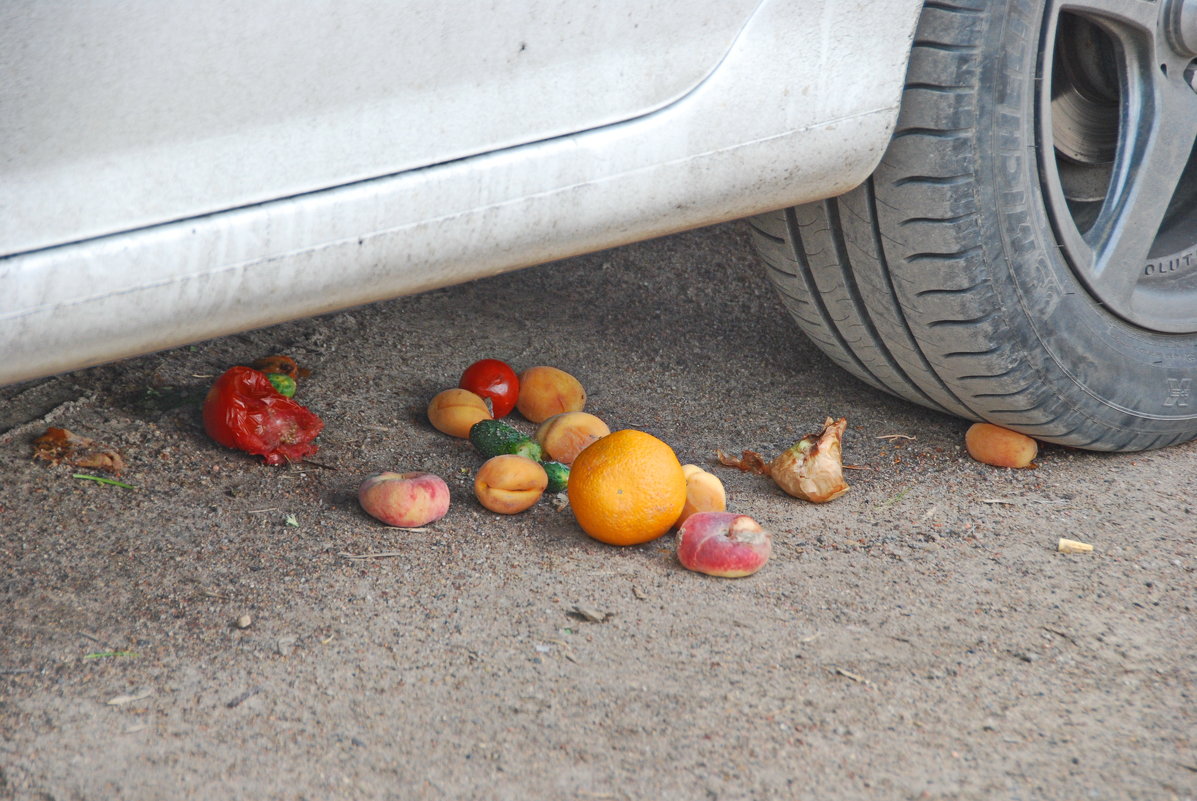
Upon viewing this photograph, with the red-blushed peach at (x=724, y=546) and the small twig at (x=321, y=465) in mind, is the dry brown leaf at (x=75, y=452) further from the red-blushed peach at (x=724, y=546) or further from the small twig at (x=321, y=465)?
the red-blushed peach at (x=724, y=546)

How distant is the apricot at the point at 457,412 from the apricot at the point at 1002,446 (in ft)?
3.82

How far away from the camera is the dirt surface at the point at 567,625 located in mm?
1349

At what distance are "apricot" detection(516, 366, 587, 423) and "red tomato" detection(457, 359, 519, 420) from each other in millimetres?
36

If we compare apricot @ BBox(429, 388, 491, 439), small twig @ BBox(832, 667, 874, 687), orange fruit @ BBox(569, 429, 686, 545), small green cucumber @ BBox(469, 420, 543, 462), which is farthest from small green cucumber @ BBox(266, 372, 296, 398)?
small twig @ BBox(832, 667, 874, 687)

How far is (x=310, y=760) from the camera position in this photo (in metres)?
1.34

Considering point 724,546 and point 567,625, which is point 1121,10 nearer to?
point 724,546

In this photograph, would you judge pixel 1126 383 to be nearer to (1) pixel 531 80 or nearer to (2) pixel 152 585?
(1) pixel 531 80

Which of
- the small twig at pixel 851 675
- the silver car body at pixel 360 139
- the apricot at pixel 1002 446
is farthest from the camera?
the apricot at pixel 1002 446

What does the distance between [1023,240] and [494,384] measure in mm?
1238

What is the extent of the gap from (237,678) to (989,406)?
1.64 m

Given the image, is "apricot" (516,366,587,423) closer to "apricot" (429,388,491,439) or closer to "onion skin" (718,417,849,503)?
"apricot" (429,388,491,439)

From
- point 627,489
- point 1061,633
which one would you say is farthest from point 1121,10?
point 627,489

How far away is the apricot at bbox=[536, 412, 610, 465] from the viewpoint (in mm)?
2248

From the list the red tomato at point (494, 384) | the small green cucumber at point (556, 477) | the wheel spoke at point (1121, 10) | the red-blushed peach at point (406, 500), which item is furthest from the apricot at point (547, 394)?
the wheel spoke at point (1121, 10)
